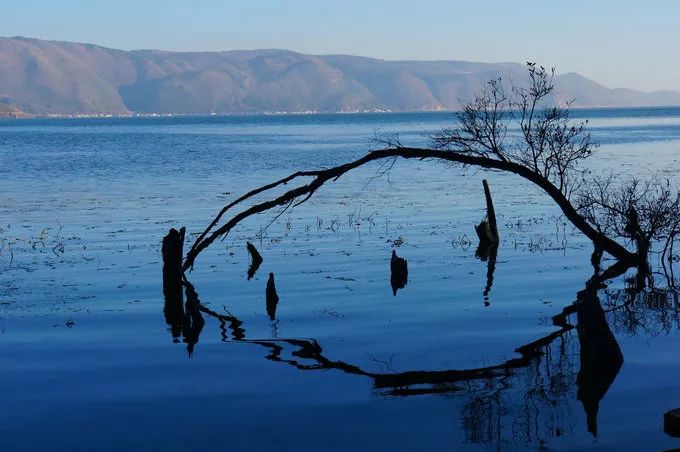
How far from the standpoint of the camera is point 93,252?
106ft

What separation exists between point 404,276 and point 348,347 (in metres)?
7.62

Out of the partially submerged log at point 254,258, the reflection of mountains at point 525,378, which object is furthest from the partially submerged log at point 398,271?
the reflection of mountains at point 525,378

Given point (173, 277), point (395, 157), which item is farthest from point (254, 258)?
point (395, 157)

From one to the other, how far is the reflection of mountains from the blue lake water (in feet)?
0.18

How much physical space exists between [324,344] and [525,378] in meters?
4.57

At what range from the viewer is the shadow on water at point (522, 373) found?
14734mm

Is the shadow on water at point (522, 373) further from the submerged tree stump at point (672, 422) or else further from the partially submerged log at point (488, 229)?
the partially submerged log at point (488, 229)

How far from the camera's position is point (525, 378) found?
17156 millimetres

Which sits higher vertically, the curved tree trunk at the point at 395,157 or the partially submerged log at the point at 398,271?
the curved tree trunk at the point at 395,157

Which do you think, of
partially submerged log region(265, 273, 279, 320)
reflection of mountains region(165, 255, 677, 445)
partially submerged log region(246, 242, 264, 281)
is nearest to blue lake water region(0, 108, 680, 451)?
reflection of mountains region(165, 255, 677, 445)

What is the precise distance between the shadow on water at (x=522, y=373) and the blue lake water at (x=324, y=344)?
0.06 m

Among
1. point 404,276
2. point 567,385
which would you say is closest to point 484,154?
point 404,276

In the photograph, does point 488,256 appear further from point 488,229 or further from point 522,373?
point 522,373

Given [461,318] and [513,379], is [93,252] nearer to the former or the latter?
[461,318]
